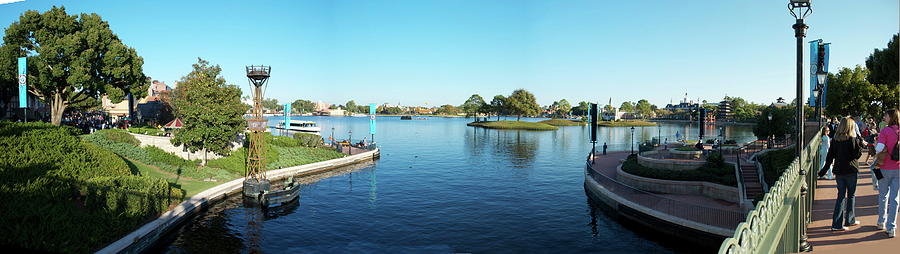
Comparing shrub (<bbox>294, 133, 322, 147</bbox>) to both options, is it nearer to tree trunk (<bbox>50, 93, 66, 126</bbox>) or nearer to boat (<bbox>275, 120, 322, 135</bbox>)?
tree trunk (<bbox>50, 93, 66, 126</bbox>)

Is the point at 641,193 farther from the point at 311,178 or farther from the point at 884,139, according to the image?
the point at 311,178

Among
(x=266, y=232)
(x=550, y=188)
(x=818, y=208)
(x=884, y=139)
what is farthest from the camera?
(x=550, y=188)

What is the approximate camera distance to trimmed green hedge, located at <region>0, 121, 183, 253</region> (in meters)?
17.4

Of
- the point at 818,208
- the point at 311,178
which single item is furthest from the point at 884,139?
the point at 311,178

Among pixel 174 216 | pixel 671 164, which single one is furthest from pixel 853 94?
pixel 174 216

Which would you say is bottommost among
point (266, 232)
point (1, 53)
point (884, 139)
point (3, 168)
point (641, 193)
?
point (266, 232)

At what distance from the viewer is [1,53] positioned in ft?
120

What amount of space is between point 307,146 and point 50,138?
91.2 ft

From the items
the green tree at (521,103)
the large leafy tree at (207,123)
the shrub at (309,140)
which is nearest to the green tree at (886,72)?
the large leafy tree at (207,123)

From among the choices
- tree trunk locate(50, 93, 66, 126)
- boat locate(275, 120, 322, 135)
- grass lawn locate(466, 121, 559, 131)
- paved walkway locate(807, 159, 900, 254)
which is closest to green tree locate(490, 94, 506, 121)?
grass lawn locate(466, 121, 559, 131)

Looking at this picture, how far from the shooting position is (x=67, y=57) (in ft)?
123

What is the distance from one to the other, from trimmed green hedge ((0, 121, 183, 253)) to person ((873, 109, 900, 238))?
22204 millimetres

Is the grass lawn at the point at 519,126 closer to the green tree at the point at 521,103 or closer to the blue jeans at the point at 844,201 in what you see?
the green tree at the point at 521,103

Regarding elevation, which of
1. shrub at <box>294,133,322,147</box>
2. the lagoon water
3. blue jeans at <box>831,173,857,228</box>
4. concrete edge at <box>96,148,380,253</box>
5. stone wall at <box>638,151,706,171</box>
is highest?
blue jeans at <box>831,173,857,228</box>
